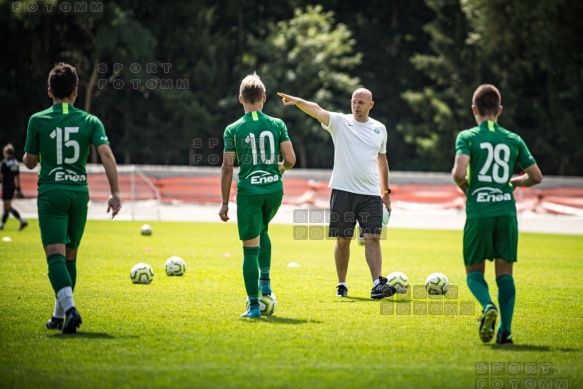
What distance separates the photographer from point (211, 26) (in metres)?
52.1

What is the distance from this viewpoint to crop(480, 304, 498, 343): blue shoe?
7.33 metres

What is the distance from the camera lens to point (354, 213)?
1088cm

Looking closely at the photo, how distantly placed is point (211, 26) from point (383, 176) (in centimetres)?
4250

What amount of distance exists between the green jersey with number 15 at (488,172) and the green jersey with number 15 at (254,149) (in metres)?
2.07

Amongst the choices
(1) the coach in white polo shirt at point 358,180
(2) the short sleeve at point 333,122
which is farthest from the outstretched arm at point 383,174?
(2) the short sleeve at point 333,122

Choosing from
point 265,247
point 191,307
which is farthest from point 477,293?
point 191,307

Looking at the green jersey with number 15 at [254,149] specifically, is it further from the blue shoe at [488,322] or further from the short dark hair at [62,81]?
the blue shoe at [488,322]

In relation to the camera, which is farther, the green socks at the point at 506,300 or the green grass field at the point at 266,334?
the green socks at the point at 506,300

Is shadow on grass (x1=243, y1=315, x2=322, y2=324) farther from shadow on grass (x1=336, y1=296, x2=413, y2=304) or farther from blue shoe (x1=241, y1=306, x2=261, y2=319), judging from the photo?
shadow on grass (x1=336, y1=296, x2=413, y2=304)

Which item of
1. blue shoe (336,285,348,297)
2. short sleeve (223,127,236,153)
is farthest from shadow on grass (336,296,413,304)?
short sleeve (223,127,236,153)

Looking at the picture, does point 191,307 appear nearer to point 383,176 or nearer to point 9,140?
point 383,176

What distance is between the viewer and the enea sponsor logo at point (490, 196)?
7.57 metres

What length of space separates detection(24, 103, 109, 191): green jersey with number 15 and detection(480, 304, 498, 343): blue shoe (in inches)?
146

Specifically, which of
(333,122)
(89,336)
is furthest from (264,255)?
(333,122)
